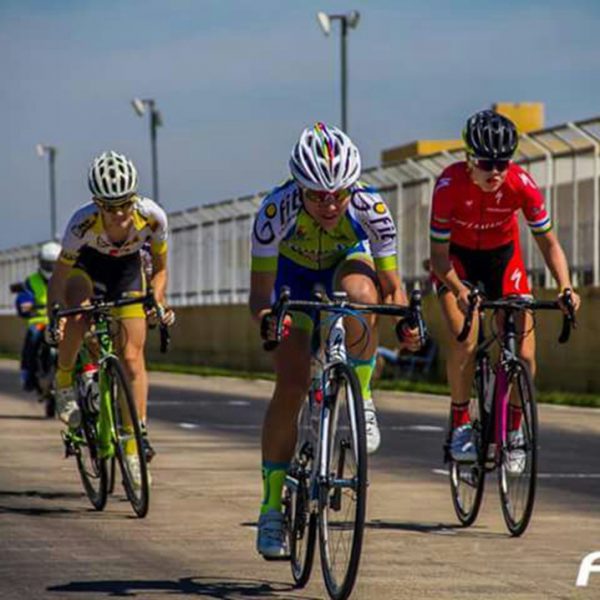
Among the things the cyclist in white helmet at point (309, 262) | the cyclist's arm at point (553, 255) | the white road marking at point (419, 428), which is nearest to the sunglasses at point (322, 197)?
the cyclist in white helmet at point (309, 262)

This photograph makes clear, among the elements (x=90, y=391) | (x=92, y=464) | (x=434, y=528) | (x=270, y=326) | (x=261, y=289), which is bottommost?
(x=434, y=528)

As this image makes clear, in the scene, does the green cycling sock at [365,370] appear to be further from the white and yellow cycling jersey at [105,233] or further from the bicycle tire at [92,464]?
the white and yellow cycling jersey at [105,233]

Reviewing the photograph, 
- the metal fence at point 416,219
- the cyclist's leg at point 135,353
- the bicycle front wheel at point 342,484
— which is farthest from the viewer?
the metal fence at point 416,219

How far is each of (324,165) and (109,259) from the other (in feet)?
15.5

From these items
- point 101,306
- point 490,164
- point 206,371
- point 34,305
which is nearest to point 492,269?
point 490,164

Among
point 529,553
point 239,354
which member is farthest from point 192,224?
point 529,553

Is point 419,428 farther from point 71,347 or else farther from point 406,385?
point 406,385

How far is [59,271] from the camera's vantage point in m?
12.9

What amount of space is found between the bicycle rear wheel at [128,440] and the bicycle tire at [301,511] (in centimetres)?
264

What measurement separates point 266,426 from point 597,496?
4.38 m

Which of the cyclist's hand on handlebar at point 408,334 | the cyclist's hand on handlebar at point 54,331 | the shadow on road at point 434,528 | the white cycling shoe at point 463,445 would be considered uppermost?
the cyclist's hand on handlebar at point 408,334

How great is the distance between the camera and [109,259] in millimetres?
13297

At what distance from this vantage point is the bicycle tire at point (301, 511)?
861 centimetres

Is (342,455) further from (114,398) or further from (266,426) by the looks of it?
(114,398)
